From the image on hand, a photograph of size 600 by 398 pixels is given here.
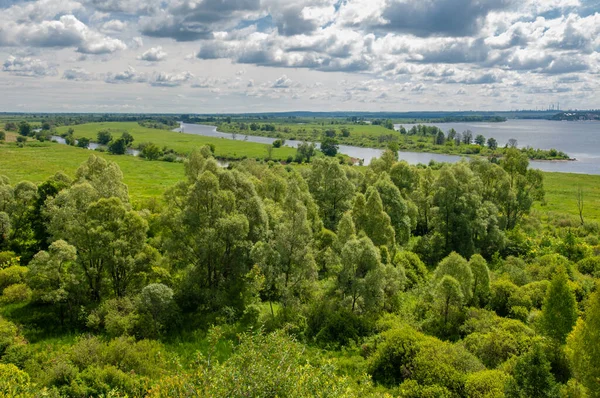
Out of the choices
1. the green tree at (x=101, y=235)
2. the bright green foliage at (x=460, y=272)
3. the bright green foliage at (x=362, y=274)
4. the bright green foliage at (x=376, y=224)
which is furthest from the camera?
the bright green foliage at (x=376, y=224)

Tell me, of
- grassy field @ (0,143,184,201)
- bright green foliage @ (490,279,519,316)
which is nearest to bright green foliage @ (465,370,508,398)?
bright green foliage @ (490,279,519,316)

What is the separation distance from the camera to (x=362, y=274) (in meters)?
31.1

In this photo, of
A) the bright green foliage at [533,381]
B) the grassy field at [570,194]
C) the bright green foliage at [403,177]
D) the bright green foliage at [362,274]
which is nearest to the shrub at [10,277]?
the bright green foliage at [362,274]

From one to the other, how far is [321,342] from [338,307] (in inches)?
141

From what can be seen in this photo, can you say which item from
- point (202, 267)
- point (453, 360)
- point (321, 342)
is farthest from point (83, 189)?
point (453, 360)

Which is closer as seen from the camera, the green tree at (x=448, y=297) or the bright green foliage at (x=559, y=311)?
the bright green foliage at (x=559, y=311)

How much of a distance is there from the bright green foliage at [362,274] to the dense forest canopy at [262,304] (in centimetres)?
12

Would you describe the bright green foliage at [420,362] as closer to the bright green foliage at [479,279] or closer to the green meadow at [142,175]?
the bright green foliage at [479,279]

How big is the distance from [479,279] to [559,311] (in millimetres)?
9728

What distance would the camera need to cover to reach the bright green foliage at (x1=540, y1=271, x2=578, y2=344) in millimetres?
23781

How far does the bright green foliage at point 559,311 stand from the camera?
23.8 metres

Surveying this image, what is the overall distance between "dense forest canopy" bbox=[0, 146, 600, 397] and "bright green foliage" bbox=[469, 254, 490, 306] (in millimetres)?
135

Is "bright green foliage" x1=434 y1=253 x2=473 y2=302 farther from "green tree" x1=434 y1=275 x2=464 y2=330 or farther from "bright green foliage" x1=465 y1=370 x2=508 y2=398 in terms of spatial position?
"bright green foliage" x1=465 y1=370 x2=508 y2=398

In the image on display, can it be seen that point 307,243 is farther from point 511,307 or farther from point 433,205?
point 433,205
